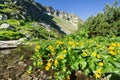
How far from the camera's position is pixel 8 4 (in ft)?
614

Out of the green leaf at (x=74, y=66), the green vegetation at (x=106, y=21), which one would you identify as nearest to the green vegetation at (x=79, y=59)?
the green leaf at (x=74, y=66)

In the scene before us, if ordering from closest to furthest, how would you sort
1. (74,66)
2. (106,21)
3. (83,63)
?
(83,63), (74,66), (106,21)

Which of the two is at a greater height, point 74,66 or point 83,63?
point 83,63

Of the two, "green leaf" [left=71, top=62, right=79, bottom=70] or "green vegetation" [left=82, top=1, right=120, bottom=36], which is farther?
"green vegetation" [left=82, top=1, right=120, bottom=36]

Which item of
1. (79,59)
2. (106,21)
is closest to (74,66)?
(79,59)

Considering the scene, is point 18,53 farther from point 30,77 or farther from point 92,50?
point 92,50

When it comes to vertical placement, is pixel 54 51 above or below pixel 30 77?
above

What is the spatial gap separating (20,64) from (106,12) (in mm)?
24834

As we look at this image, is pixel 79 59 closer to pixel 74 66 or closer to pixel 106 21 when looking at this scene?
pixel 74 66

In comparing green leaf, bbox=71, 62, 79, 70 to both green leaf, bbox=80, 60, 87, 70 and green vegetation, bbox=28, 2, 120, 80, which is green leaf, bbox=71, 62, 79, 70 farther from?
green leaf, bbox=80, 60, 87, 70

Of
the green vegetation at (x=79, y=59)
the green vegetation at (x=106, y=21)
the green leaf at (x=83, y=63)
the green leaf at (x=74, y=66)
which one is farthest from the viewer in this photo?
the green vegetation at (x=106, y=21)

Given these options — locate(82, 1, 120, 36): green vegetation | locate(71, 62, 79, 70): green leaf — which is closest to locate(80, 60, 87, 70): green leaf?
locate(71, 62, 79, 70): green leaf

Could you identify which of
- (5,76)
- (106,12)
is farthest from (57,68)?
(106,12)

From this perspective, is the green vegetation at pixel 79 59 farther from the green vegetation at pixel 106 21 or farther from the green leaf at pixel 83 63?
the green vegetation at pixel 106 21
